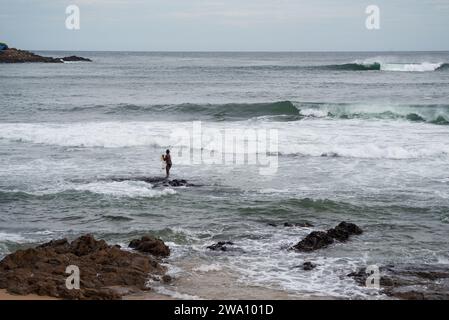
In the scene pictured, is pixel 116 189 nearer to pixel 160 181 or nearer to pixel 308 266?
pixel 160 181

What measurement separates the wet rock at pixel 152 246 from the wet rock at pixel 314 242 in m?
2.64

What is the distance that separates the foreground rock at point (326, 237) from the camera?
40.3 ft

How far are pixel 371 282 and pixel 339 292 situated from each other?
679 millimetres

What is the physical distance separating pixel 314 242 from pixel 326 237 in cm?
41

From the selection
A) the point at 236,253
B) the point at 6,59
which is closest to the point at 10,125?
the point at 236,253

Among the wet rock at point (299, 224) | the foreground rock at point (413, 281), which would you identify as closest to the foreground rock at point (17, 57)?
the wet rock at point (299, 224)

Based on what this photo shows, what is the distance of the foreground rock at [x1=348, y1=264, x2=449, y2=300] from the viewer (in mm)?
9789

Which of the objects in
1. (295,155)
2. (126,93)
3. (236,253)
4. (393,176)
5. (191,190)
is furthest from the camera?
(126,93)

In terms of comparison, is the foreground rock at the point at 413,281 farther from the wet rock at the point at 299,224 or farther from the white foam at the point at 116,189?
the white foam at the point at 116,189

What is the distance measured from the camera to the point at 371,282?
10.3m

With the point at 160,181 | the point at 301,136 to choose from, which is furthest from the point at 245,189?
the point at 301,136

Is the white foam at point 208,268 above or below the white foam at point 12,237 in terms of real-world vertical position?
below

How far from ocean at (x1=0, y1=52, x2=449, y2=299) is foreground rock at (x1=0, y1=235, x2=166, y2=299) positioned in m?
0.60
